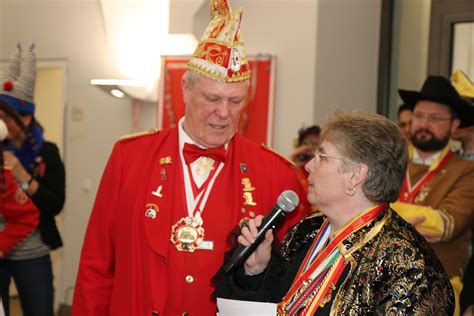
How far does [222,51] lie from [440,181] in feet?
5.25

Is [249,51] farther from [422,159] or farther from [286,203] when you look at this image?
[286,203]

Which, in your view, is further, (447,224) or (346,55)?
(346,55)

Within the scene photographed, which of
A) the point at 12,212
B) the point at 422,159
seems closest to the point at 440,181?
the point at 422,159

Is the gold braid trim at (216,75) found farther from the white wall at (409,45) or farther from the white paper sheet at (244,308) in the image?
the white wall at (409,45)

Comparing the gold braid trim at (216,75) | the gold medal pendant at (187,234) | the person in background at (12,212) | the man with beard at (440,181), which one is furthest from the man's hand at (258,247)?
the person in background at (12,212)

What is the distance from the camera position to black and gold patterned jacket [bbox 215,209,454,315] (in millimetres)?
1825

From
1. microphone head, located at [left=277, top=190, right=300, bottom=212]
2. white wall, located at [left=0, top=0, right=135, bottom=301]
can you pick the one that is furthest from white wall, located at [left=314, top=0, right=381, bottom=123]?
microphone head, located at [left=277, top=190, right=300, bottom=212]

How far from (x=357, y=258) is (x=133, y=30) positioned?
4248 mm

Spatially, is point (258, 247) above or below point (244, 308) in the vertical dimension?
above

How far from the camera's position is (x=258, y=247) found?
2176 mm

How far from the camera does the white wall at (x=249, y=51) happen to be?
203 inches

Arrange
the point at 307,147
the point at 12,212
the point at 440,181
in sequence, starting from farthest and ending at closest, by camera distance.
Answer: the point at 307,147 → the point at 440,181 → the point at 12,212

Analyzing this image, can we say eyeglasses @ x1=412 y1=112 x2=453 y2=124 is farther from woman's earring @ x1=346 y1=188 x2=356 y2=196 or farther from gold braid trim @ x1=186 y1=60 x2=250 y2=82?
woman's earring @ x1=346 y1=188 x2=356 y2=196

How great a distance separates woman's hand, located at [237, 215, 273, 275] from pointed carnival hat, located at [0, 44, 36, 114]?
1.81 meters
